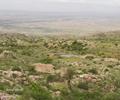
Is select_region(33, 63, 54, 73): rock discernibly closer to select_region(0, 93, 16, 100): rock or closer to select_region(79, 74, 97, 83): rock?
select_region(79, 74, 97, 83): rock

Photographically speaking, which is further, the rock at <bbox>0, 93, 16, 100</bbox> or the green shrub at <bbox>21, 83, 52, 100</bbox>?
the rock at <bbox>0, 93, 16, 100</bbox>

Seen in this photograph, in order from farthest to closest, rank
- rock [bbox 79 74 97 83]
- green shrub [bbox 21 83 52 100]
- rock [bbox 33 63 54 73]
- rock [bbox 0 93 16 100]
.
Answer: rock [bbox 33 63 54 73]
rock [bbox 79 74 97 83]
rock [bbox 0 93 16 100]
green shrub [bbox 21 83 52 100]

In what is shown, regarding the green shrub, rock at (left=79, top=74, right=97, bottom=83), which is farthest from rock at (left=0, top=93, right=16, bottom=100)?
rock at (left=79, top=74, right=97, bottom=83)

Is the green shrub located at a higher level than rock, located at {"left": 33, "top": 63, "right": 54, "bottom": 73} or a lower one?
higher

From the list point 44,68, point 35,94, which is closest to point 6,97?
point 35,94

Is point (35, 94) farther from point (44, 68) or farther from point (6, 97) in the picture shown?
point (44, 68)

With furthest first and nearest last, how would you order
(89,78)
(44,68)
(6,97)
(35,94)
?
(44,68)
(89,78)
(6,97)
(35,94)

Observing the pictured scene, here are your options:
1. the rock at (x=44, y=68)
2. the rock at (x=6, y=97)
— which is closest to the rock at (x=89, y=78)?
the rock at (x=44, y=68)

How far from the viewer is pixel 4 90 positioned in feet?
75.3

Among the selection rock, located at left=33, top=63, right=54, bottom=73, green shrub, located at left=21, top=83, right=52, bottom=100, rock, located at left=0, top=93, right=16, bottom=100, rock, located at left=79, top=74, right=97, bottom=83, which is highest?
green shrub, located at left=21, top=83, right=52, bottom=100

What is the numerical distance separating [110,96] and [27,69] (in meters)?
11.4

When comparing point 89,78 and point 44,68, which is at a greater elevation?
point 89,78

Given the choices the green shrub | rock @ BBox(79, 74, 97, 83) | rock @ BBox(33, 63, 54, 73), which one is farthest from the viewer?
rock @ BBox(33, 63, 54, 73)

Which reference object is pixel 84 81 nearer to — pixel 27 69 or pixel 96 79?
pixel 96 79
